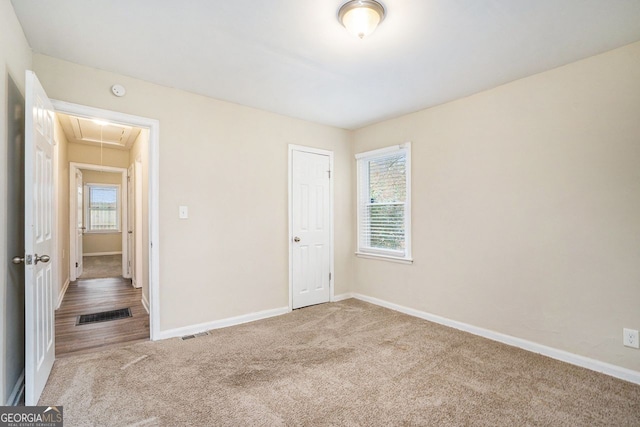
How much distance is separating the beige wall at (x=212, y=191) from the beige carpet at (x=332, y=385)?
545 millimetres

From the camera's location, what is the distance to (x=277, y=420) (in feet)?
6.13

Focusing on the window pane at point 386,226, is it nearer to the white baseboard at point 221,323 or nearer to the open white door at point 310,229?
the open white door at point 310,229

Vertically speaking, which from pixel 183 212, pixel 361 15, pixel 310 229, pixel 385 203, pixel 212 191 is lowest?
pixel 310 229

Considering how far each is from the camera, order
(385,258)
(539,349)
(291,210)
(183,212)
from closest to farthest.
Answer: (539,349)
(183,212)
(291,210)
(385,258)

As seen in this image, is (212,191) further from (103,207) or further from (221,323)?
(103,207)

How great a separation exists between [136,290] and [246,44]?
14.9ft

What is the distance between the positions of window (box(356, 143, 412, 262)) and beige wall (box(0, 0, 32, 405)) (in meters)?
3.56

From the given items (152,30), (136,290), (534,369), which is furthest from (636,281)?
(136,290)

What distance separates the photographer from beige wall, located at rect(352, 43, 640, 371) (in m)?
2.39

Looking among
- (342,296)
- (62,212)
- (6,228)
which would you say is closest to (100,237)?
(62,212)

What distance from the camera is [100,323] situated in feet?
A: 11.8

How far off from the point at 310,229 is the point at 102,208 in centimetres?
790

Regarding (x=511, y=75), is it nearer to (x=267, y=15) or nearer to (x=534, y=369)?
(x=267, y=15)

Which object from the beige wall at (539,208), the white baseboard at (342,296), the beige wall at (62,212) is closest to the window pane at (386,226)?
the beige wall at (539,208)
